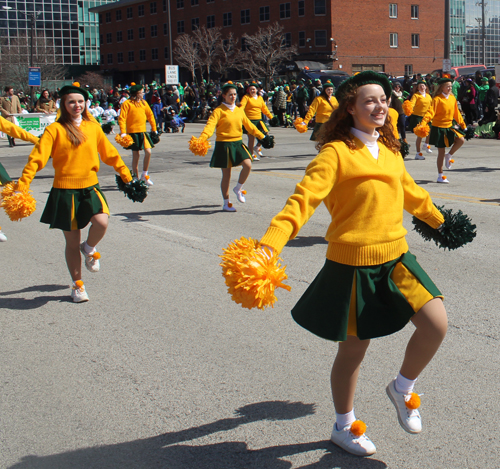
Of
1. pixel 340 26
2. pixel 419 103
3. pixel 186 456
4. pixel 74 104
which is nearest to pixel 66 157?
pixel 74 104

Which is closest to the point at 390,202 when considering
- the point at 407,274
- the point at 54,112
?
the point at 407,274

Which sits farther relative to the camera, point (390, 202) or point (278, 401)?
point (278, 401)

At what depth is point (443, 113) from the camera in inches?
466

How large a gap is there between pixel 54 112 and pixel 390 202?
24176 millimetres

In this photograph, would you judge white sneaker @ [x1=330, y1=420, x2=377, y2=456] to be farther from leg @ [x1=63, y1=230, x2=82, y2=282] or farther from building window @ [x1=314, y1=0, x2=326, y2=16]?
building window @ [x1=314, y1=0, x2=326, y2=16]

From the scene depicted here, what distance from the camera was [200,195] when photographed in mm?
11414

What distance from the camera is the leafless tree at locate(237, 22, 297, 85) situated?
56.7 meters

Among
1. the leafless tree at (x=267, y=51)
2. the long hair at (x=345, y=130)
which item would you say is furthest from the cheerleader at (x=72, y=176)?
the leafless tree at (x=267, y=51)

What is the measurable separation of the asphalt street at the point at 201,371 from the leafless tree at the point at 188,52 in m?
58.1

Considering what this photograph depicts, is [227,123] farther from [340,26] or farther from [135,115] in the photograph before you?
[340,26]

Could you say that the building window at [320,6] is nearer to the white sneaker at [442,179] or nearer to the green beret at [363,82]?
the white sneaker at [442,179]

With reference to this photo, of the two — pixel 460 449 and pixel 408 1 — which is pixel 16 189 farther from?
pixel 408 1

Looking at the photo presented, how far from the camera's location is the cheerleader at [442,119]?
1163cm

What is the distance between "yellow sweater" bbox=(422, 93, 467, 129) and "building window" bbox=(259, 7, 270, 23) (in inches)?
2135
